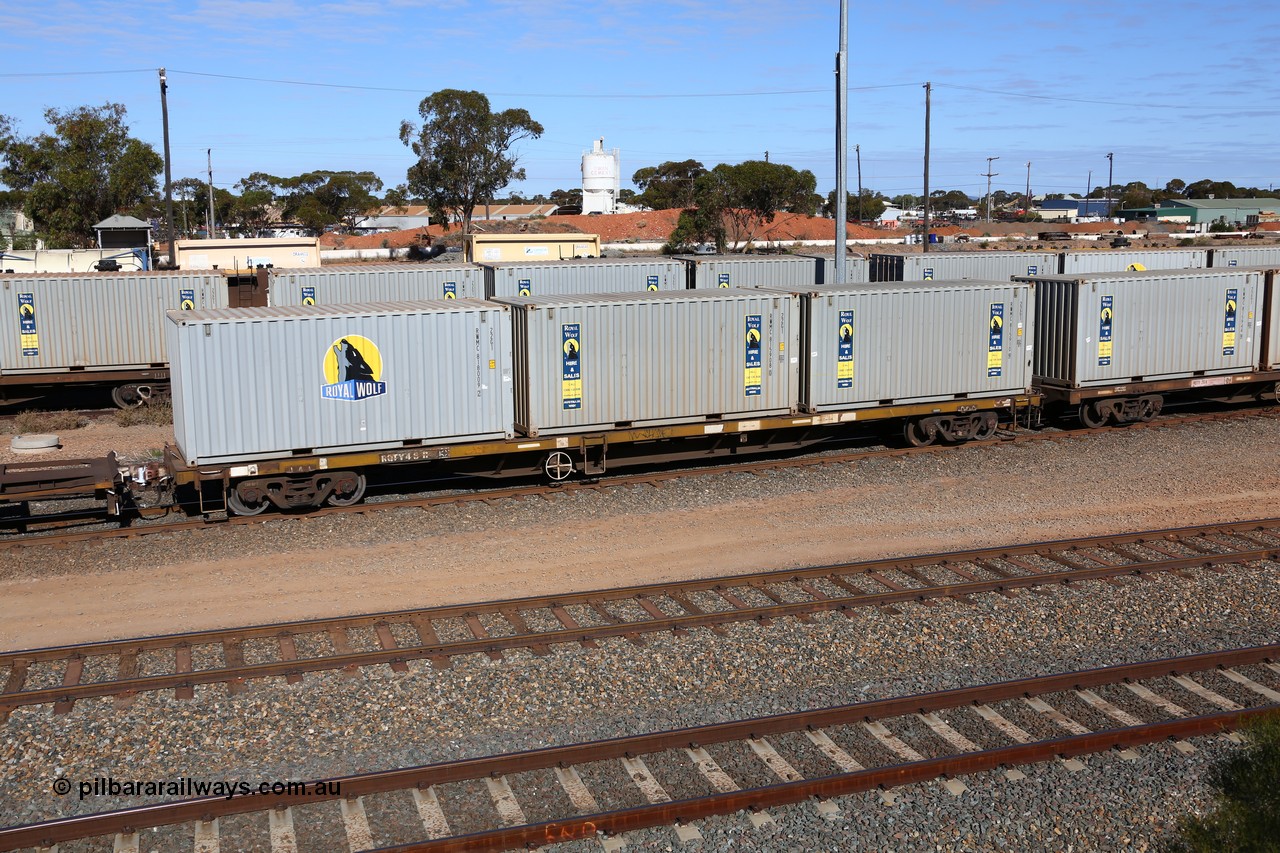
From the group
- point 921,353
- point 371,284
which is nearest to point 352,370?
point 921,353

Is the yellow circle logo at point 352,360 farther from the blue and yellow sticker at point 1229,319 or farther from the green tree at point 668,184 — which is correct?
the green tree at point 668,184

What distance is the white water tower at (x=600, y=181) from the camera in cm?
11275

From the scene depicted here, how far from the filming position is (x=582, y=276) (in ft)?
91.5

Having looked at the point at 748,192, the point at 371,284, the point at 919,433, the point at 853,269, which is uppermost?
the point at 748,192

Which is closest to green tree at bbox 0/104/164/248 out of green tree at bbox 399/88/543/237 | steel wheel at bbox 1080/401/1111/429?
green tree at bbox 399/88/543/237

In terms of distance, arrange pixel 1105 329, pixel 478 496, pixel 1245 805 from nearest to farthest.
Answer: pixel 1245 805, pixel 478 496, pixel 1105 329

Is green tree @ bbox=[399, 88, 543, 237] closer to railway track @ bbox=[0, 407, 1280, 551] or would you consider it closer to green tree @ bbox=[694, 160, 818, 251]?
green tree @ bbox=[694, 160, 818, 251]

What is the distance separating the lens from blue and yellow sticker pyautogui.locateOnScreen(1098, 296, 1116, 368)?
2044 cm

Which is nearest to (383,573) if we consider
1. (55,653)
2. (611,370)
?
(55,653)

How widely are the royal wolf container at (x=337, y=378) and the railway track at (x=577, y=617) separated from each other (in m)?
4.90

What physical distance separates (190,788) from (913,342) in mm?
14027

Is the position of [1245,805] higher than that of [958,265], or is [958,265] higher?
[958,265]

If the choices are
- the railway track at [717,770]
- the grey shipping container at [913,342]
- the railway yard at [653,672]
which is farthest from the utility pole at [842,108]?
the railway track at [717,770]

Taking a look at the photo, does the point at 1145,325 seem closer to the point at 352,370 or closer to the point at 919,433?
the point at 919,433
